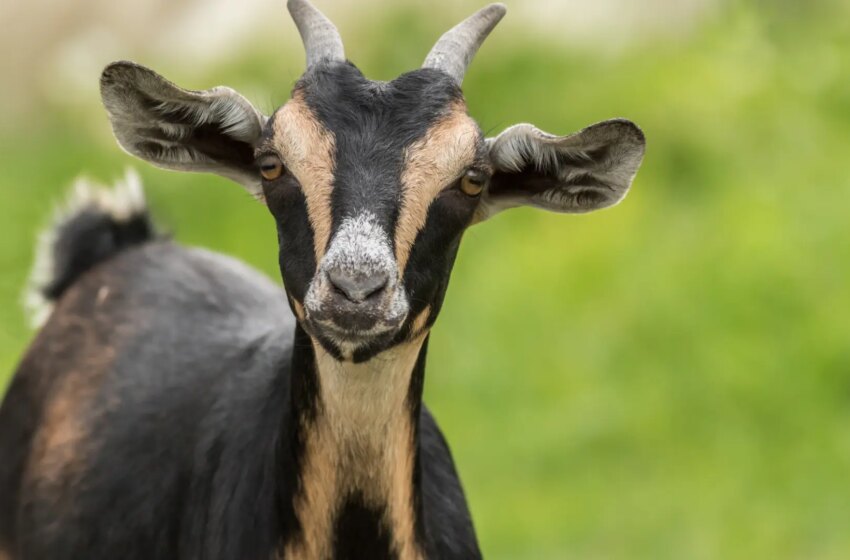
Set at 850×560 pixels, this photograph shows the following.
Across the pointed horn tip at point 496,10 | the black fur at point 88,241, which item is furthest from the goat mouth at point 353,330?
the black fur at point 88,241

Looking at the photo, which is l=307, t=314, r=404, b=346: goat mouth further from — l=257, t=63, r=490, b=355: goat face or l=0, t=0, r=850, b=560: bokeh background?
l=0, t=0, r=850, b=560: bokeh background

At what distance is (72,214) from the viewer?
8.43 m

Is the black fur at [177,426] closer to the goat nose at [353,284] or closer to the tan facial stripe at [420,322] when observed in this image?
the tan facial stripe at [420,322]

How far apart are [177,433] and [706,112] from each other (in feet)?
26.8

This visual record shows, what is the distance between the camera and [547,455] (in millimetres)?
11992

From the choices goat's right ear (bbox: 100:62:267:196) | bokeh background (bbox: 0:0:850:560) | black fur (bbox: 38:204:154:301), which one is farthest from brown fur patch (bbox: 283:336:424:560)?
bokeh background (bbox: 0:0:850:560)

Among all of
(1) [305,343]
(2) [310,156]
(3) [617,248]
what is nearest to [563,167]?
(2) [310,156]

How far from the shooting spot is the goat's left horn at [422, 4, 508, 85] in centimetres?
621

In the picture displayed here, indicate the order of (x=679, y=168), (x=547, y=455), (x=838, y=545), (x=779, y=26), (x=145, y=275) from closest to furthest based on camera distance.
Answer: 1. (x=145, y=275)
2. (x=838, y=545)
3. (x=547, y=455)
4. (x=679, y=168)
5. (x=779, y=26)

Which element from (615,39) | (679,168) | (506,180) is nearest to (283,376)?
(506,180)

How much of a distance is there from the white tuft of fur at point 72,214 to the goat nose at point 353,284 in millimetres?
3227

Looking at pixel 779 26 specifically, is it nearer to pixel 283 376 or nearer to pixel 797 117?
pixel 797 117

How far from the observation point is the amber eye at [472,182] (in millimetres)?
5852

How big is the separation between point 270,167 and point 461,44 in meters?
0.91
